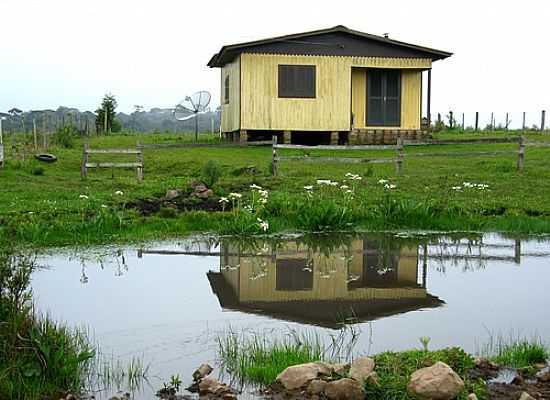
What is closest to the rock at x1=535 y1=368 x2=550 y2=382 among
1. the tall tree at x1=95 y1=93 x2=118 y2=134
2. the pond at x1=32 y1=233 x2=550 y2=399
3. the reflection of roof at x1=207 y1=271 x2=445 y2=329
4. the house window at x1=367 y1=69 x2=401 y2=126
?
the pond at x1=32 y1=233 x2=550 y2=399

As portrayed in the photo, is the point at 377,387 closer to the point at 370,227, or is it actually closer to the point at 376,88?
the point at 370,227

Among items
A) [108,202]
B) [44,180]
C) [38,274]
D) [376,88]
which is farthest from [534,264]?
[376,88]

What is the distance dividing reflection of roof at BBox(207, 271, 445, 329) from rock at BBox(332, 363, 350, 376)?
1.86 metres

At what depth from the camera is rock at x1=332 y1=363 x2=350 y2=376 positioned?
6.09 m

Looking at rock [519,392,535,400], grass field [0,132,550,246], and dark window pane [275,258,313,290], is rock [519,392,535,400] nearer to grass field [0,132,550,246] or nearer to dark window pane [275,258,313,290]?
dark window pane [275,258,313,290]

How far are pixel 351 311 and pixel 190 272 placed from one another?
10.4 ft

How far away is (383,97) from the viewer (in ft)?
105

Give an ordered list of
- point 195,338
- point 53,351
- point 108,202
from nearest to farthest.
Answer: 1. point 53,351
2. point 195,338
3. point 108,202

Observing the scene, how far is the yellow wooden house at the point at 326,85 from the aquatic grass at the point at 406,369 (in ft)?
79.4

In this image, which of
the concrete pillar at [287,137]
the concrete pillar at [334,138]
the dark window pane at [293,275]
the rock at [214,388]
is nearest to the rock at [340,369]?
the rock at [214,388]

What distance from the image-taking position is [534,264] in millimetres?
11734

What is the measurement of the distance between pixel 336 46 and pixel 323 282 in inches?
843

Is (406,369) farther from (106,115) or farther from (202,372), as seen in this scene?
(106,115)

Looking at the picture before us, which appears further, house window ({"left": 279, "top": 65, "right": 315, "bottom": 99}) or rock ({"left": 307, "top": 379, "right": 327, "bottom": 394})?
house window ({"left": 279, "top": 65, "right": 315, "bottom": 99})
